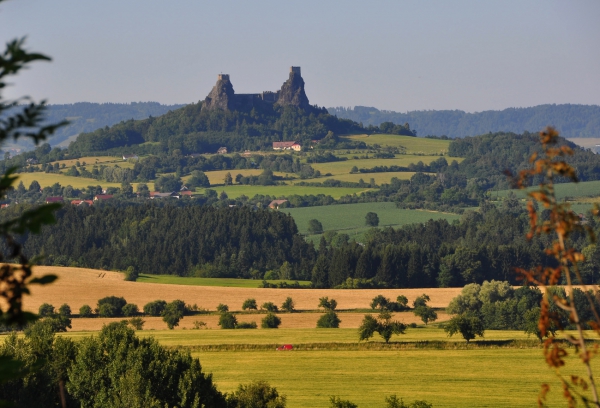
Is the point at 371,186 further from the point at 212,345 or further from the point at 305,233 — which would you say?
the point at 212,345

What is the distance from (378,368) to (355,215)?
9650cm

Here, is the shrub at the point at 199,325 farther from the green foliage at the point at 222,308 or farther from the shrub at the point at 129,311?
the shrub at the point at 129,311

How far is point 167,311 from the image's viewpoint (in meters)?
74.8

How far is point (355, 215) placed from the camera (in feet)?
489

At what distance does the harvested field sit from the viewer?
7081 cm

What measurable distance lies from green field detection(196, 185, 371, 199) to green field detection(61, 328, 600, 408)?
107075mm

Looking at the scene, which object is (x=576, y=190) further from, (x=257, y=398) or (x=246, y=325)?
(x=257, y=398)

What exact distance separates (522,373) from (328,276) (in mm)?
48595

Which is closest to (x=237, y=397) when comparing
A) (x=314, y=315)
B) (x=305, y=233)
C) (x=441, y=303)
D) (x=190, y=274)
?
(x=314, y=315)

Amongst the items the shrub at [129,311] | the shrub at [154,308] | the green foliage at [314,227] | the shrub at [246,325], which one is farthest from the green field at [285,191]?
the shrub at [246,325]

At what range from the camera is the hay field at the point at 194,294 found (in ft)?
262

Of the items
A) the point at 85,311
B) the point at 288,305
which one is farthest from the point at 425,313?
the point at 85,311

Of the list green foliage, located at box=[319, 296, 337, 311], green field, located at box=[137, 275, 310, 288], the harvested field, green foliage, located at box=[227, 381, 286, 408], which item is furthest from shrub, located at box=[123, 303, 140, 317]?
green foliage, located at box=[227, 381, 286, 408]

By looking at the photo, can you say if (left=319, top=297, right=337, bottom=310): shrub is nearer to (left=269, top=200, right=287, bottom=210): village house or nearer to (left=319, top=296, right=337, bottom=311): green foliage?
(left=319, top=296, right=337, bottom=311): green foliage
